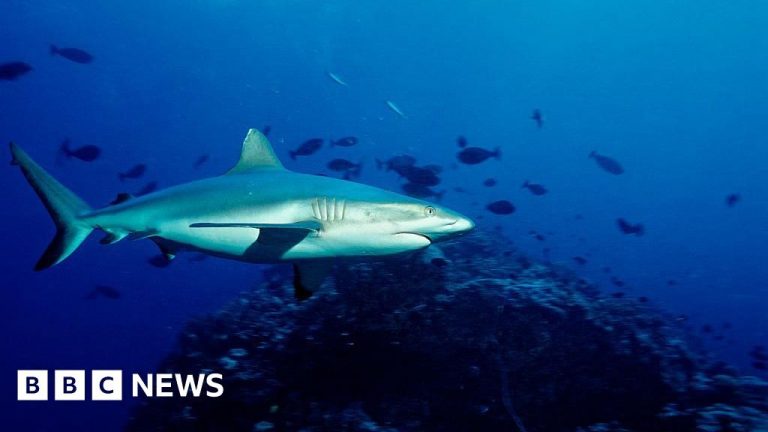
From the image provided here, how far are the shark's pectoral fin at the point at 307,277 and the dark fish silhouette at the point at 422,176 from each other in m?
5.41

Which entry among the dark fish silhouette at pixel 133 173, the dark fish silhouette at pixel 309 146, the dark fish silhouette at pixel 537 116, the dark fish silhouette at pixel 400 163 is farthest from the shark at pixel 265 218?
the dark fish silhouette at pixel 537 116

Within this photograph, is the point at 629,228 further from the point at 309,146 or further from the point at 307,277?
the point at 307,277

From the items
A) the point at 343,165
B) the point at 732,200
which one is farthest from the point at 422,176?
the point at 732,200

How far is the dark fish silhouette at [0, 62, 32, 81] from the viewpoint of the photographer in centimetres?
1033

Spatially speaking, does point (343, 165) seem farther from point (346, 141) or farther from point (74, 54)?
point (74, 54)

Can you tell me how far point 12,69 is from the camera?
10.5 meters

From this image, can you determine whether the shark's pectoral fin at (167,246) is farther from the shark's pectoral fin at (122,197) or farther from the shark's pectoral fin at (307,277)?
the shark's pectoral fin at (307,277)

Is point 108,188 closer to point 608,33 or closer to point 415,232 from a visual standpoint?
point 415,232

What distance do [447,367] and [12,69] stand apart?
11.6 metres

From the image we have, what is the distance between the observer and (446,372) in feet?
21.6

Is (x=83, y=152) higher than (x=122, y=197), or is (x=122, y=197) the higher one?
(x=83, y=152)

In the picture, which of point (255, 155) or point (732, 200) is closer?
point (255, 155)

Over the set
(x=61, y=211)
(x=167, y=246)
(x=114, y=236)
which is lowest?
(x=167, y=246)

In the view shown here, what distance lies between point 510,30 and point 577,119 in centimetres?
8539
